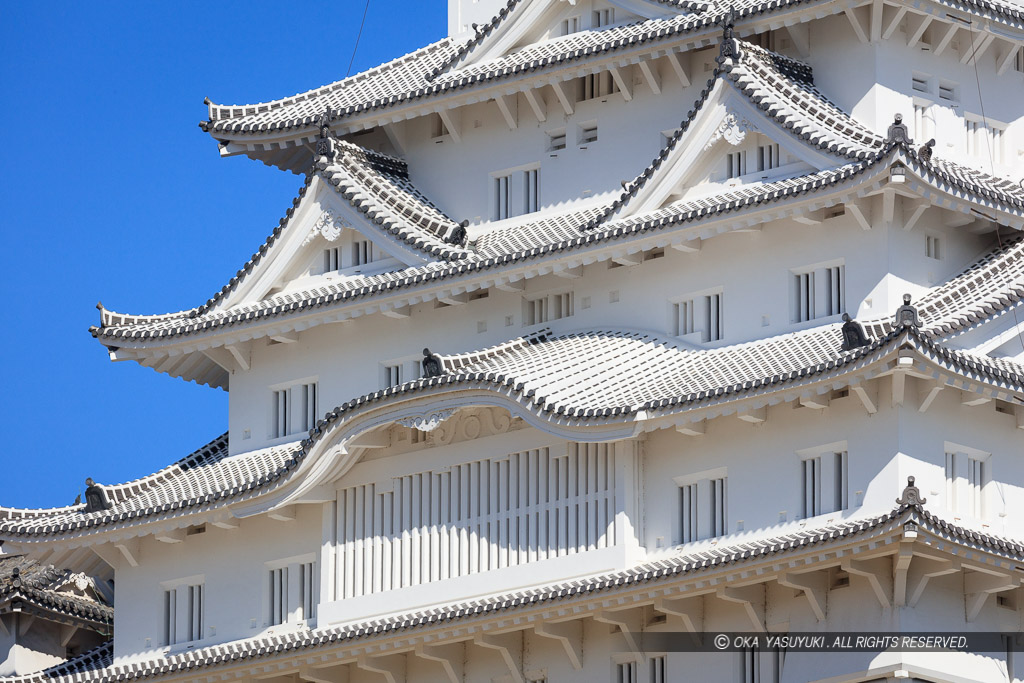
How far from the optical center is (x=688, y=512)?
3831cm

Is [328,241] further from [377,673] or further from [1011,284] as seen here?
[1011,284]

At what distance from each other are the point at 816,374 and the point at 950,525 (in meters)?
2.85

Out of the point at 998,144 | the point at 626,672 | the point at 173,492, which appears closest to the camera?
the point at 626,672

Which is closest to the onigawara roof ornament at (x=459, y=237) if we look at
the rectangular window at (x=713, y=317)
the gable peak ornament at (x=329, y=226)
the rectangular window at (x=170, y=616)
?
the gable peak ornament at (x=329, y=226)

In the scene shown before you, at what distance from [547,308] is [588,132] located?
10.9ft

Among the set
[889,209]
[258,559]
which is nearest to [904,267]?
[889,209]

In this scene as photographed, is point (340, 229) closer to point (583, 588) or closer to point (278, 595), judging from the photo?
point (278, 595)

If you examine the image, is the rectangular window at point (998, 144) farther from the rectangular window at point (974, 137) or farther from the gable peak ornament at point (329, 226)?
the gable peak ornament at point (329, 226)

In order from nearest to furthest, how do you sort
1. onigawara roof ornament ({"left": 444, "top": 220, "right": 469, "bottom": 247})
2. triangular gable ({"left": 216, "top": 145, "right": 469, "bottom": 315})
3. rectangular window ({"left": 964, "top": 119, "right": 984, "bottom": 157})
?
rectangular window ({"left": 964, "top": 119, "right": 984, "bottom": 157}) → onigawara roof ornament ({"left": 444, "top": 220, "right": 469, "bottom": 247}) → triangular gable ({"left": 216, "top": 145, "right": 469, "bottom": 315})

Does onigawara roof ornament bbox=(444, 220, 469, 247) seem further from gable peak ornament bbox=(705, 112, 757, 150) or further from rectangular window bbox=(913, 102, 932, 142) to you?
rectangular window bbox=(913, 102, 932, 142)

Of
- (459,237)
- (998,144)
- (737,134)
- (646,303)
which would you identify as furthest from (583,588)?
(998,144)

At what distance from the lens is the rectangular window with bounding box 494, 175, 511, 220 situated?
43594mm

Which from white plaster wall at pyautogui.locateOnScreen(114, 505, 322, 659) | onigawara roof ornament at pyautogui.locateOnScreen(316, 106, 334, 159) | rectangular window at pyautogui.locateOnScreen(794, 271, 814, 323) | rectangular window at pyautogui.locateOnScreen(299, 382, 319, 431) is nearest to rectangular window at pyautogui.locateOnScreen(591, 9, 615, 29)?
onigawara roof ornament at pyautogui.locateOnScreen(316, 106, 334, 159)

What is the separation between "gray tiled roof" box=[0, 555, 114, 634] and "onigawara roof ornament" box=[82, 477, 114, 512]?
443cm
